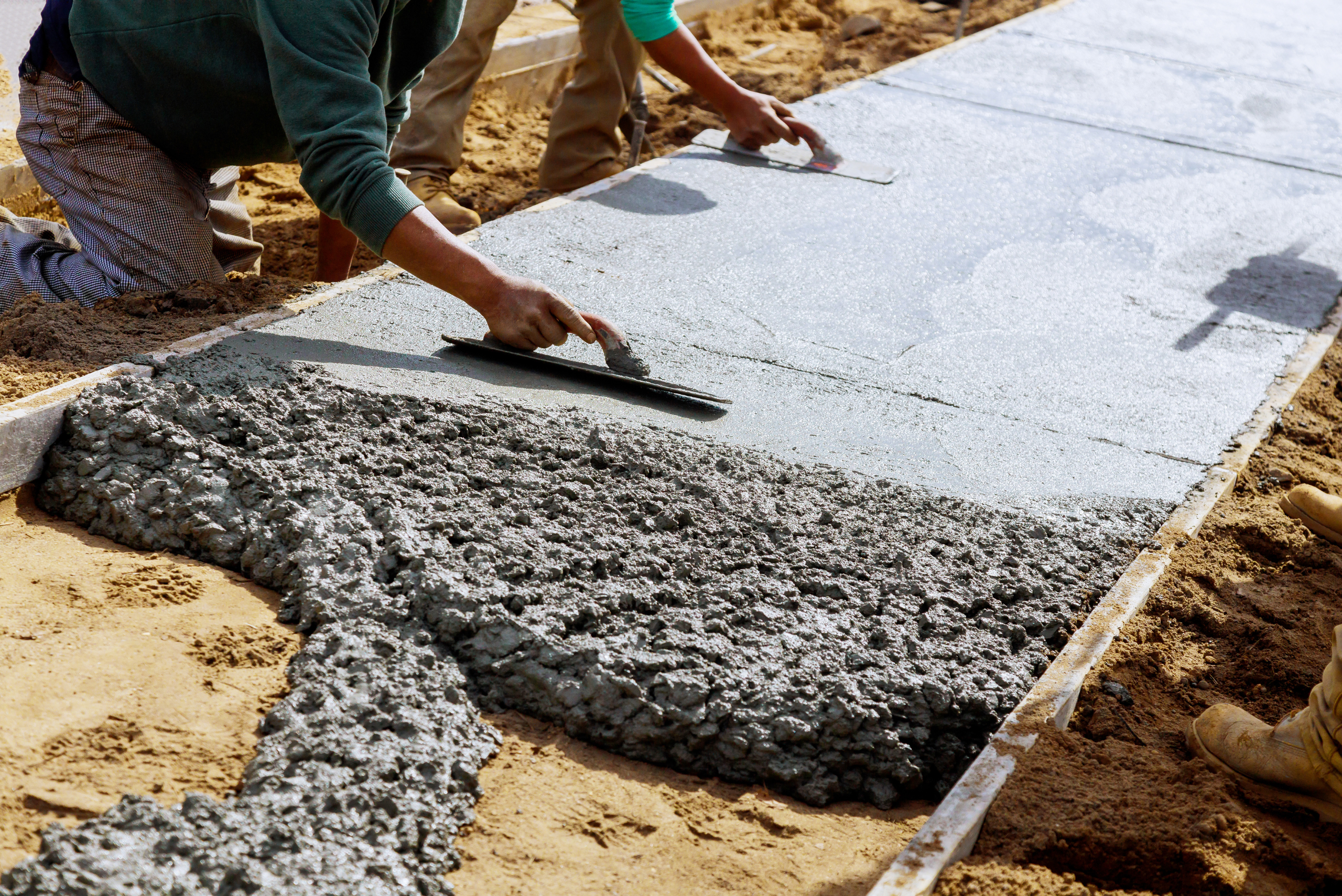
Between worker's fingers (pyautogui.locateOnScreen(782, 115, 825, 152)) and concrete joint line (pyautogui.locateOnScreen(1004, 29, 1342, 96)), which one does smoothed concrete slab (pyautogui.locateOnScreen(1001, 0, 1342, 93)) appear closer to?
concrete joint line (pyautogui.locateOnScreen(1004, 29, 1342, 96))

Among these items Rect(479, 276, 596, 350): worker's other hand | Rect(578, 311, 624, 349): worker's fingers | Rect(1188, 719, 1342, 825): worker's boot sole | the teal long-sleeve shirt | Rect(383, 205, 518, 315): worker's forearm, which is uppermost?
the teal long-sleeve shirt

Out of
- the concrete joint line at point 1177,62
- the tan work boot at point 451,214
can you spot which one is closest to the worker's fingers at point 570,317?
the tan work boot at point 451,214

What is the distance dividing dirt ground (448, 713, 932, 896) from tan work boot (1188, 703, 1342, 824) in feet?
1.72

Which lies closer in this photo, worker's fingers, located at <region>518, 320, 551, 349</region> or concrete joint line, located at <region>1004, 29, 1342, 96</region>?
worker's fingers, located at <region>518, 320, 551, 349</region>

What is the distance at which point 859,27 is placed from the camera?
8742 mm

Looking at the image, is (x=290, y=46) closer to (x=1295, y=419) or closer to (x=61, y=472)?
(x=61, y=472)

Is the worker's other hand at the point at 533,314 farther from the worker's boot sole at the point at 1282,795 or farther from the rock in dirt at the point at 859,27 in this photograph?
the rock in dirt at the point at 859,27

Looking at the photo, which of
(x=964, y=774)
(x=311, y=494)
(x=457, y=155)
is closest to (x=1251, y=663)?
(x=964, y=774)

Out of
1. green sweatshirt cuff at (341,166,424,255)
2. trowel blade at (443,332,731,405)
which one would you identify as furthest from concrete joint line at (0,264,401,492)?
trowel blade at (443,332,731,405)

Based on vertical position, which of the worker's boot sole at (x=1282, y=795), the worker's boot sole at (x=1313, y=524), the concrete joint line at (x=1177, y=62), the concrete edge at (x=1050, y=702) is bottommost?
the worker's boot sole at (x=1282, y=795)

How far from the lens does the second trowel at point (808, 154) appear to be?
447 centimetres

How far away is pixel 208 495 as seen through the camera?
2.25m

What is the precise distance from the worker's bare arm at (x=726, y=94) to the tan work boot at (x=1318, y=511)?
8.00 feet

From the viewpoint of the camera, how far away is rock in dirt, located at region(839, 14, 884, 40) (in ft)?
28.6
